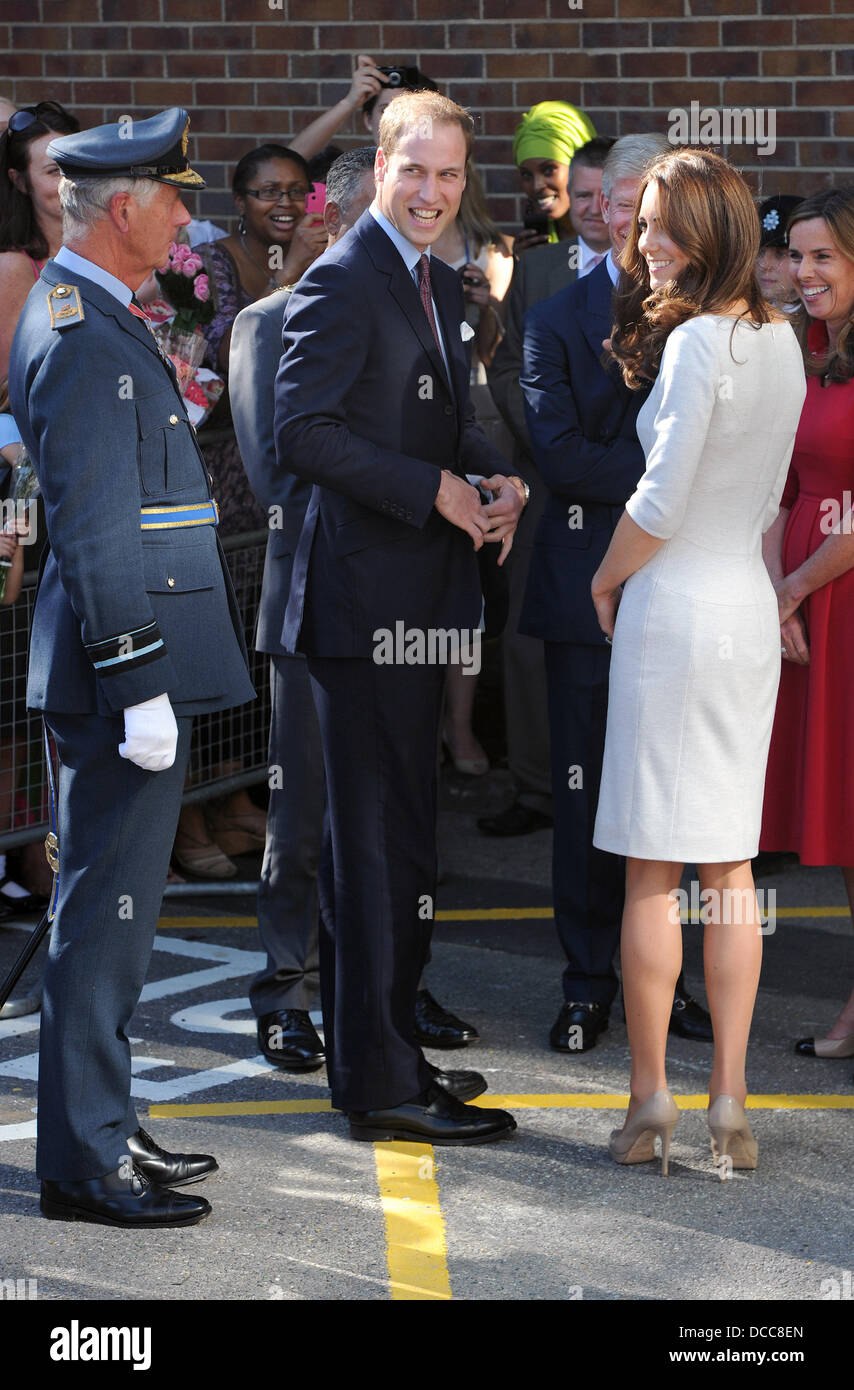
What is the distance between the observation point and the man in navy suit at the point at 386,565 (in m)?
4.01

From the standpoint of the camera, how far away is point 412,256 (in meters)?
4.14

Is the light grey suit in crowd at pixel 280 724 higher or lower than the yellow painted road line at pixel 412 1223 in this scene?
higher

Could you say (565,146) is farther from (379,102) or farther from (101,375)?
(101,375)

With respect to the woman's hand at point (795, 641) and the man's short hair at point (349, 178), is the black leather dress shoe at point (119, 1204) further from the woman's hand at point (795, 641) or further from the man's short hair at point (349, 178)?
the man's short hair at point (349, 178)

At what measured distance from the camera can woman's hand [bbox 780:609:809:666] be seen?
4.84 meters

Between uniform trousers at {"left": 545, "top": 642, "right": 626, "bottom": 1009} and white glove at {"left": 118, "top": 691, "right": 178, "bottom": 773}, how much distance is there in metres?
1.63

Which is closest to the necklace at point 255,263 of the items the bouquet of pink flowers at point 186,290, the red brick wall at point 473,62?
the bouquet of pink flowers at point 186,290

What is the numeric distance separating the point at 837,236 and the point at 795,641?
103 centimetres

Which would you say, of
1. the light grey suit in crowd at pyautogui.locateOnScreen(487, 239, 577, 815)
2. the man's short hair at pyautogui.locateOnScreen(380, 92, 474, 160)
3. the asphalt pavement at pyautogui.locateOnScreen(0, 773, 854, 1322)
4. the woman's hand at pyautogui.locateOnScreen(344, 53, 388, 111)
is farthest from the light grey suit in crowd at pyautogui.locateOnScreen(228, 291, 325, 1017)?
the woman's hand at pyautogui.locateOnScreen(344, 53, 388, 111)

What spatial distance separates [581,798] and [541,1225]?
142 centimetres

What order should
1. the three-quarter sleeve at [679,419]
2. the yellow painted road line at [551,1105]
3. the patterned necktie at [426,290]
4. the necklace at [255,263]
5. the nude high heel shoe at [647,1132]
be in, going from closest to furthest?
1. the three-quarter sleeve at [679,419]
2. the nude high heel shoe at [647,1132]
3. the patterned necktie at [426,290]
4. the yellow painted road line at [551,1105]
5. the necklace at [255,263]

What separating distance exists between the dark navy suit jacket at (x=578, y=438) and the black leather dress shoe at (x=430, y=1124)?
4.28 feet

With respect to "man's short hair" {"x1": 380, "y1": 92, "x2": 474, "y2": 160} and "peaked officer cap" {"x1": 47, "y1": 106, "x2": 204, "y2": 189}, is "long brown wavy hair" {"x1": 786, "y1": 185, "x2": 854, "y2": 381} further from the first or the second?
"peaked officer cap" {"x1": 47, "y1": 106, "x2": 204, "y2": 189}
